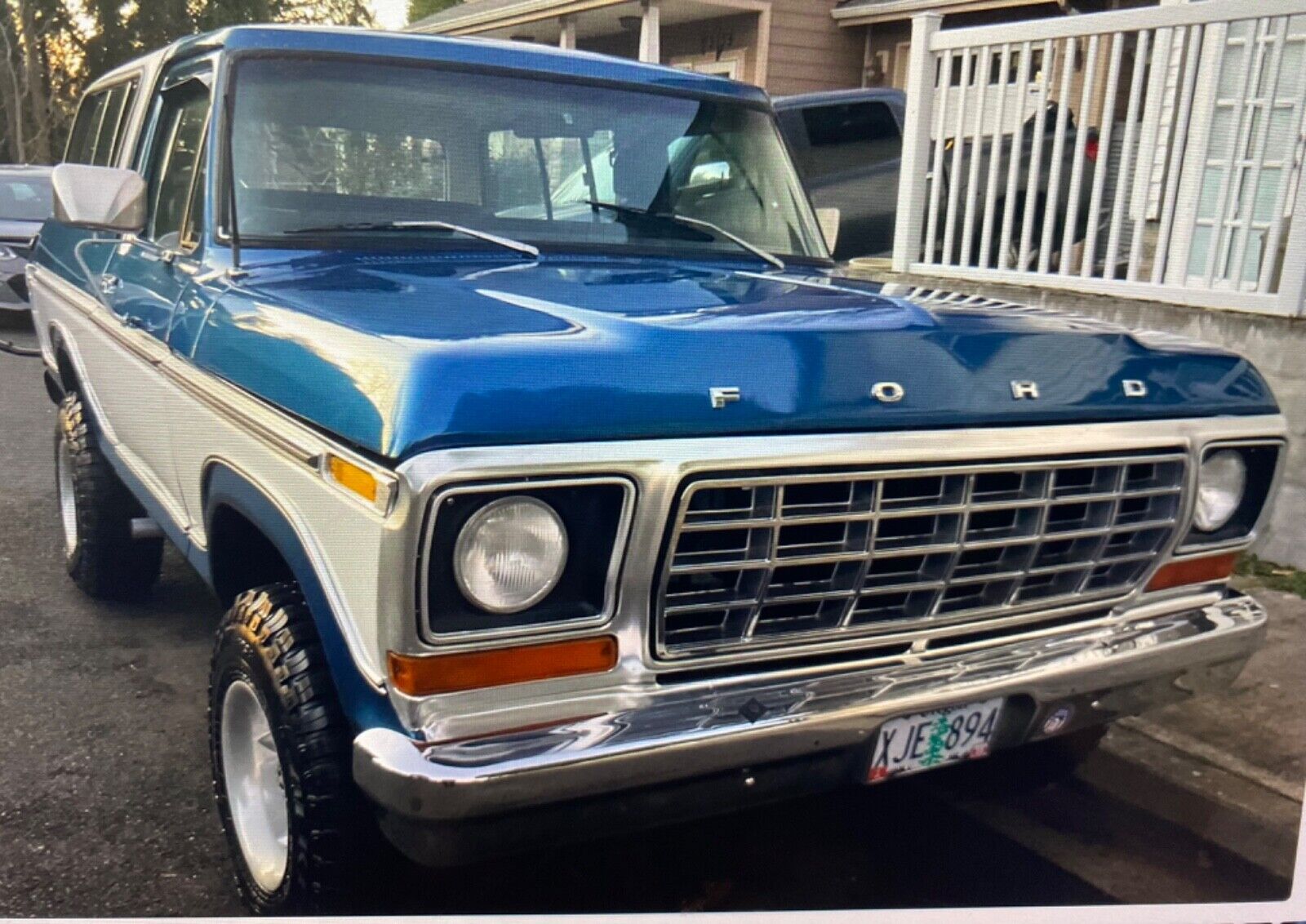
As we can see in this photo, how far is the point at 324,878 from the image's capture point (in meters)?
1.87

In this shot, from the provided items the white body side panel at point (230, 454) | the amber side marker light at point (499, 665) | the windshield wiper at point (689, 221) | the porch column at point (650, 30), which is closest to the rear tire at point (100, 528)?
the white body side panel at point (230, 454)

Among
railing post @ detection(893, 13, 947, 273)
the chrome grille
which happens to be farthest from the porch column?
the chrome grille

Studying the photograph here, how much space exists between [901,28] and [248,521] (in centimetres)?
1013

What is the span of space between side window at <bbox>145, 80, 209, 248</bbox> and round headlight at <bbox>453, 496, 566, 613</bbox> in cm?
169

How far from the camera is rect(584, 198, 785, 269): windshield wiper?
2.92 meters

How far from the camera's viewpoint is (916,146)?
18.2 feet

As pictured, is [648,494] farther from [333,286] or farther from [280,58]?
[280,58]

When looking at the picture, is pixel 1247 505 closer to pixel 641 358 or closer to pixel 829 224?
pixel 641 358

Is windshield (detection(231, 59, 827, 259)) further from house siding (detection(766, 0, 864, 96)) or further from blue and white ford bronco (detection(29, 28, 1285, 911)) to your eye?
house siding (detection(766, 0, 864, 96))

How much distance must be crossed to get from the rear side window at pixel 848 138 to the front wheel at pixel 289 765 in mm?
4939

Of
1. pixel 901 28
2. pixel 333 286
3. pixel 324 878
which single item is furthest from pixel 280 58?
pixel 901 28

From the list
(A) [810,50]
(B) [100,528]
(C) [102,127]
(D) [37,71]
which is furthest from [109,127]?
(A) [810,50]

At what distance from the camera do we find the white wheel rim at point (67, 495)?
12.4 ft

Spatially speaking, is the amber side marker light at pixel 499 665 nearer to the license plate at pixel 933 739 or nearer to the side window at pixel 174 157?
the license plate at pixel 933 739
